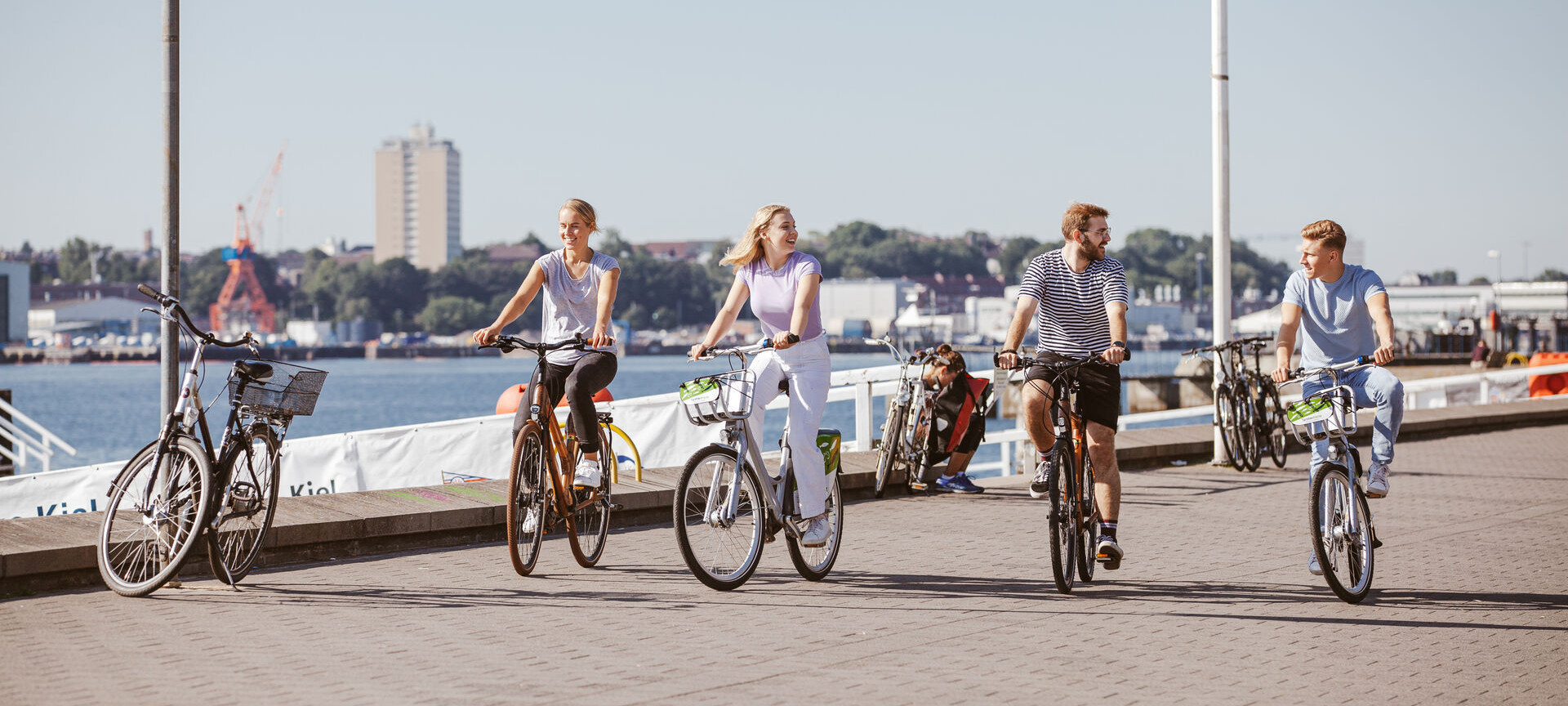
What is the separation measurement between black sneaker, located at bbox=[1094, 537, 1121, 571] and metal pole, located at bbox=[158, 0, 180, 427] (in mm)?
4168

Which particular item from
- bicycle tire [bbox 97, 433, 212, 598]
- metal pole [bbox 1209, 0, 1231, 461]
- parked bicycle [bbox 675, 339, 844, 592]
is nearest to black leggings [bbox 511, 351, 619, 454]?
parked bicycle [bbox 675, 339, 844, 592]

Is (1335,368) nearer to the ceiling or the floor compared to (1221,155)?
nearer to the floor

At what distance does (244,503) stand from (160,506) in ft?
1.17

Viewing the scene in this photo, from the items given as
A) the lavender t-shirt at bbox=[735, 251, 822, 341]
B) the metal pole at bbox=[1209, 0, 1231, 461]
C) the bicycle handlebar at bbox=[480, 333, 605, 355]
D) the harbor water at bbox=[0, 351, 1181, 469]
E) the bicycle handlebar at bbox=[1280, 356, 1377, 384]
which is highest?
the metal pole at bbox=[1209, 0, 1231, 461]

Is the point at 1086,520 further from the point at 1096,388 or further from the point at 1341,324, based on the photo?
the point at 1341,324

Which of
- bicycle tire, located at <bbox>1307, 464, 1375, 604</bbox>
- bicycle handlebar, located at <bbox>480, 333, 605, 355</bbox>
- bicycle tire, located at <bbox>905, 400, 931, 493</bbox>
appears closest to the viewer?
bicycle tire, located at <bbox>1307, 464, 1375, 604</bbox>

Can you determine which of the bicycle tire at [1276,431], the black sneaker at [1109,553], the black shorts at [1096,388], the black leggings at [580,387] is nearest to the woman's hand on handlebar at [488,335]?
the black leggings at [580,387]

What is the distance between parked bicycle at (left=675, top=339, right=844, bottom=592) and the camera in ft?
22.3

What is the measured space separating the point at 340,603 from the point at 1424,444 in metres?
12.0

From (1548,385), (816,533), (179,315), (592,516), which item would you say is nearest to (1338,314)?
(816,533)

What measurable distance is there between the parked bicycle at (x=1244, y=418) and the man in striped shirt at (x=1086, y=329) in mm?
5955

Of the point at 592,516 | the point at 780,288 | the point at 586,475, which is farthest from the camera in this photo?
the point at 592,516

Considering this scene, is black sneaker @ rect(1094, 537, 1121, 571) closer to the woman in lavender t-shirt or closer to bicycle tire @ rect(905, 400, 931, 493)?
the woman in lavender t-shirt

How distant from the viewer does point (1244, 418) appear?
1316cm
